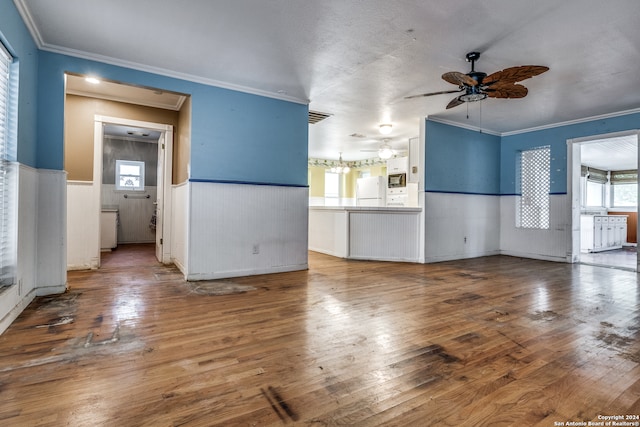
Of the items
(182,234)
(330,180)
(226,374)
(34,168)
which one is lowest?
(226,374)

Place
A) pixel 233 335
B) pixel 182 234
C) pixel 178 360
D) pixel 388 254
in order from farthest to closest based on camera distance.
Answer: pixel 388 254 < pixel 182 234 < pixel 233 335 < pixel 178 360

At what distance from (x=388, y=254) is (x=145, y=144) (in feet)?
19.9

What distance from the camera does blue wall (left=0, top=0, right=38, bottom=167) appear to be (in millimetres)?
2207

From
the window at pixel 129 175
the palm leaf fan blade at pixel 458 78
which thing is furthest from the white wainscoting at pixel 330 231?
the window at pixel 129 175

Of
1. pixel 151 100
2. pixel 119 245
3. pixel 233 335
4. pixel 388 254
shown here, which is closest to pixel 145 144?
pixel 119 245

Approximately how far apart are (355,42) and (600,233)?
771cm

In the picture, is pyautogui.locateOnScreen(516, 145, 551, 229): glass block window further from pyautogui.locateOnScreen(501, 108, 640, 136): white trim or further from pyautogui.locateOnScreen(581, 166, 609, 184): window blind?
pyautogui.locateOnScreen(581, 166, 609, 184): window blind

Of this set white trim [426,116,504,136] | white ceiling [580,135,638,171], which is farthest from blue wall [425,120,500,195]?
white ceiling [580,135,638,171]

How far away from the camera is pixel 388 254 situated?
5371 millimetres

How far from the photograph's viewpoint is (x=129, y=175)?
7.20 metres

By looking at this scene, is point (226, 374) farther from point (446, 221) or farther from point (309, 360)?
point (446, 221)

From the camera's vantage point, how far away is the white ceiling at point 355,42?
239 cm

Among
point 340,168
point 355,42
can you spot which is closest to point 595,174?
point 340,168

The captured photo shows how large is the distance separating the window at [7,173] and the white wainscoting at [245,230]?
1543mm
